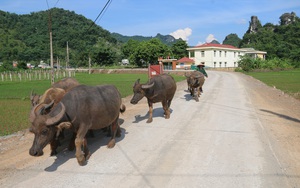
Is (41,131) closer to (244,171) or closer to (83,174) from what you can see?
(83,174)

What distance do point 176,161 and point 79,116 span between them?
7.66 ft

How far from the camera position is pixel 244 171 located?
5.66 metres

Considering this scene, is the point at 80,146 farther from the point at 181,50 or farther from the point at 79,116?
the point at 181,50

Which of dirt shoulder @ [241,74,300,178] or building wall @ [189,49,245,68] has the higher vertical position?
building wall @ [189,49,245,68]

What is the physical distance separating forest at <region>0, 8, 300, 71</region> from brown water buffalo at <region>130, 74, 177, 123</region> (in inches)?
2029

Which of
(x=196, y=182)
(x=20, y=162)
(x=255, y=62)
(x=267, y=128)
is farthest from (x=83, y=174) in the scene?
(x=255, y=62)

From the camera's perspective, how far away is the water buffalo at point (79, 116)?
5.40 meters

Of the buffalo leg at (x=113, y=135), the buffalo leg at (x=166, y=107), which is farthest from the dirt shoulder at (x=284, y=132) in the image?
the buffalo leg at (x=113, y=135)

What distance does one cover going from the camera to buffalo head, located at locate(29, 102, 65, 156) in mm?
5363

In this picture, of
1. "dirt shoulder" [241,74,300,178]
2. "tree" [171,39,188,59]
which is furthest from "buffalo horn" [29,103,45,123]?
"tree" [171,39,188,59]

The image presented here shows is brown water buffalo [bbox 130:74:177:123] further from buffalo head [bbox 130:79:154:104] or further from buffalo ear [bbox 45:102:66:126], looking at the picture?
buffalo ear [bbox 45:102:66:126]

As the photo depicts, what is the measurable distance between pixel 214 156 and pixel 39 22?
317 feet

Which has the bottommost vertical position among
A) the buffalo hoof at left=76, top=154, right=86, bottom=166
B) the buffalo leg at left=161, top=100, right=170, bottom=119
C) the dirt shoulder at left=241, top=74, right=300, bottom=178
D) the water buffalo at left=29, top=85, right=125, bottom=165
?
the dirt shoulder at left=241, top=74, right=300, bottom=178

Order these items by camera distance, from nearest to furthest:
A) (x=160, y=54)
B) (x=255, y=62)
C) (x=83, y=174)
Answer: (x=83, y=174) < (x=255, y=62) < (x=160, y=54)
